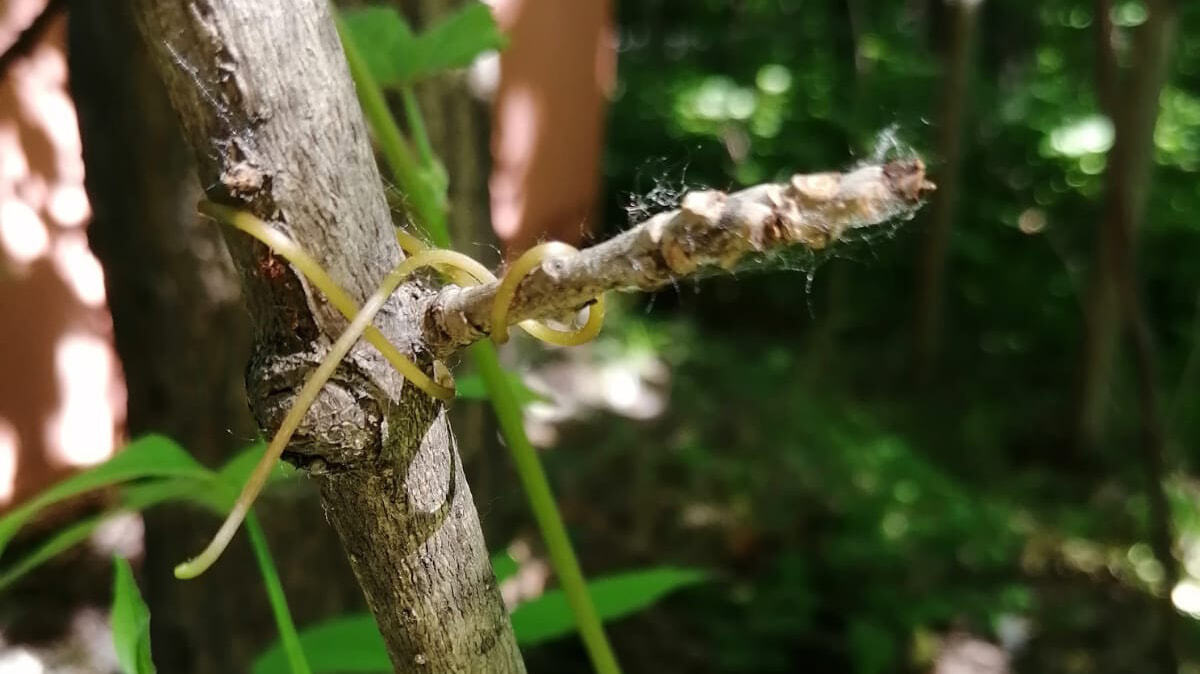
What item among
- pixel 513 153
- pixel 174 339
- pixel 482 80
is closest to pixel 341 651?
pixel 174 339

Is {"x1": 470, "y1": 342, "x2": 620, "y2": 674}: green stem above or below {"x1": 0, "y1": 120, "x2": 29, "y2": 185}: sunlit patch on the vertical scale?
below

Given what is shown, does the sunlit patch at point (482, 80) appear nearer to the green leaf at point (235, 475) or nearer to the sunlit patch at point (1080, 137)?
the green leaf at point (235, 475)

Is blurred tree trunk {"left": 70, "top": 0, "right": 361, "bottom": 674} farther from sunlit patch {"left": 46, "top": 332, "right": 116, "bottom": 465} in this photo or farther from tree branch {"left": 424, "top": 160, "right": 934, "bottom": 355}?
sunlit patch {"left": 46, "top": 332, "right": 116, "bottom": 465}

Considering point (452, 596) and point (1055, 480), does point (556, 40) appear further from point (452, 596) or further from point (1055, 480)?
point (452, 596)

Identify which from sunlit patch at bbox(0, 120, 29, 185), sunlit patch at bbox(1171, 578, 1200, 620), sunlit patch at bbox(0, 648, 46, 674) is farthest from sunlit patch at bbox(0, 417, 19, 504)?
sunlit patch at bbox(1171, 578, 1200, 620)

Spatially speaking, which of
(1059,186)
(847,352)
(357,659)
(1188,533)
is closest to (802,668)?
(1188,533)

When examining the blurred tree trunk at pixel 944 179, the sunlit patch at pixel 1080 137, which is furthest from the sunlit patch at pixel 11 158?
the sunlit patch at pixel 1080 137

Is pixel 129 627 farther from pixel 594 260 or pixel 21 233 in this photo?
pixel 21 233
